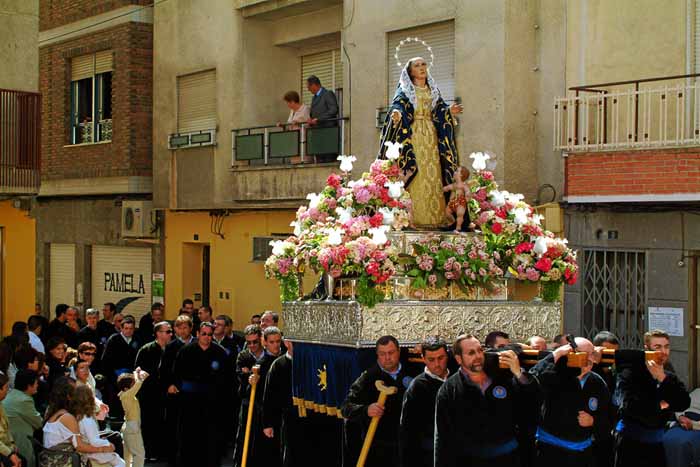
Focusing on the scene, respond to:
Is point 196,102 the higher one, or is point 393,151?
point 196,102

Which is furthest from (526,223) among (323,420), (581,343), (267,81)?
(267,81)

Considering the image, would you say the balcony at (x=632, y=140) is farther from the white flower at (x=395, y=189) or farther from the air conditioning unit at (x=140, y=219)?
the air conditioning unit at (x=140, y=219)

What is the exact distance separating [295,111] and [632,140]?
6480 millimetres

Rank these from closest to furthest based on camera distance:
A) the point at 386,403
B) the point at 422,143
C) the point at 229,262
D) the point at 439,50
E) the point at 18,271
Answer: the point at 386,403, the point at 422,143, the point at 439,50, the point at 229,262, the point at 18,271

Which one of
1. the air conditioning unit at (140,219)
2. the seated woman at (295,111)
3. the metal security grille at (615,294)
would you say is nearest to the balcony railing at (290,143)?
the seated woman at (295,111)

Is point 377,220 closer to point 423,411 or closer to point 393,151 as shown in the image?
point 393,151

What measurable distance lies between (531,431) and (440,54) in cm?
961

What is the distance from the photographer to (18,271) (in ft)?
90.6

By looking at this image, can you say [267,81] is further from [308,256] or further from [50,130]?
[308,256]

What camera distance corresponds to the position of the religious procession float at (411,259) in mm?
10016

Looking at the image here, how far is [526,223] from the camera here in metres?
10.8

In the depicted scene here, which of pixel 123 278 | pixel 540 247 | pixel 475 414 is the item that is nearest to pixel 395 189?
pixel 540 247

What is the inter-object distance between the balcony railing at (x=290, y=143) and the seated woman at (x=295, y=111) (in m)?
0.05

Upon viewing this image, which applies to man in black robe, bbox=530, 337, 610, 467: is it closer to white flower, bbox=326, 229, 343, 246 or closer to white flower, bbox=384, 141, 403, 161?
white flower, bbox=326, 229, 343, 246
